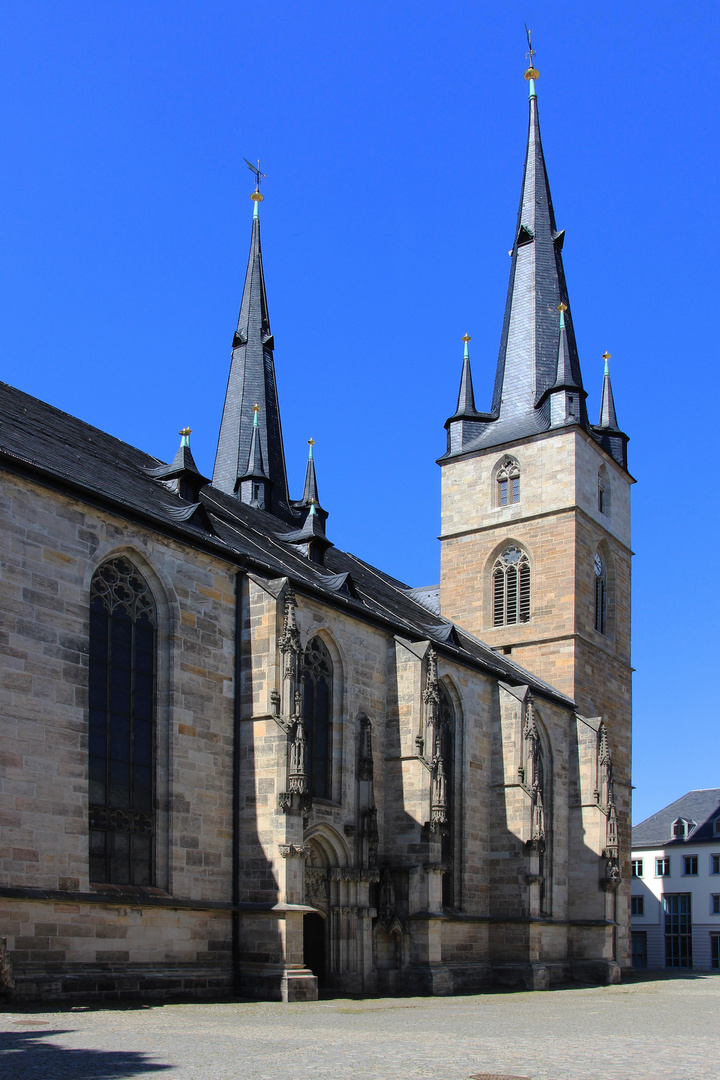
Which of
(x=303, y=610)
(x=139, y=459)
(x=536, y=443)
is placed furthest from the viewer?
(x=536, y=443)

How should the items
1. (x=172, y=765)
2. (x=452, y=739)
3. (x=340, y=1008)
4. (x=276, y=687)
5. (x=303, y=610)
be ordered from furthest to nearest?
(x=452, y=739) < (x=303, y=610) < (x=276, y=687) < (x=172, y=765) < (x=340, y=1008)

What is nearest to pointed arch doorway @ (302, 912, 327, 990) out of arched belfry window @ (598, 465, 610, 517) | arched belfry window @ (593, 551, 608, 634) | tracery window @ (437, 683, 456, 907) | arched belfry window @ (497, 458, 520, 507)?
tracery window @ (437, 683, 456, 907)

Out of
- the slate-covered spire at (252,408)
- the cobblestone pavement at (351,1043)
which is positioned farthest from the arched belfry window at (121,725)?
the slate-covered spire at (252,408)

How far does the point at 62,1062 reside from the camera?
27.8ft

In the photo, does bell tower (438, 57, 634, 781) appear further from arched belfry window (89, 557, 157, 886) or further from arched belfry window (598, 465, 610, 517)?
arched belfry window (89, 557, 157, 886)

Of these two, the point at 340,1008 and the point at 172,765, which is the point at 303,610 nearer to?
the point at 172,765

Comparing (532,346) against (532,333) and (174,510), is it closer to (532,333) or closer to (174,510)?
(532,333)

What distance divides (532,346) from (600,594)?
331 inches

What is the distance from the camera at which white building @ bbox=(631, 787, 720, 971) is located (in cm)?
5159

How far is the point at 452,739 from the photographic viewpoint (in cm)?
2539

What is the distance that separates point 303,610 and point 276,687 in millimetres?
2715

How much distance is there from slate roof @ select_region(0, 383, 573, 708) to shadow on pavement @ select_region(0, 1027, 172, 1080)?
768cm

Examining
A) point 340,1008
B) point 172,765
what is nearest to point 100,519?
point 172,765

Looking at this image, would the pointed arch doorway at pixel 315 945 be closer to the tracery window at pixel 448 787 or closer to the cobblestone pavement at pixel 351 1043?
the cobblestone pavement at pixel 351 1043
